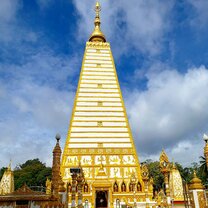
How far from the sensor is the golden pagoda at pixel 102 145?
26.0 m

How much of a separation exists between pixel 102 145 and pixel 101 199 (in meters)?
6.07

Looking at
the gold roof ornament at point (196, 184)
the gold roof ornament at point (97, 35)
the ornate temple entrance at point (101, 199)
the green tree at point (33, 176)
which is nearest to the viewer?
the gold roof ornament at point (196, 184)

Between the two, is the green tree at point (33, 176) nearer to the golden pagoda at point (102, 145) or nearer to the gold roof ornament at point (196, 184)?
the golden pagoda at point (102, 145)

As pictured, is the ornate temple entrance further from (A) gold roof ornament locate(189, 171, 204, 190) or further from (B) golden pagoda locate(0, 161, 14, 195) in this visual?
(A) gold roof ornament locate(189, 171, 204, 190)

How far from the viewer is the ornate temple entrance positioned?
26.5 metres

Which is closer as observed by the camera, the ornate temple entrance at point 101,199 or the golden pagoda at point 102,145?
the golden pagoda at point 102,145

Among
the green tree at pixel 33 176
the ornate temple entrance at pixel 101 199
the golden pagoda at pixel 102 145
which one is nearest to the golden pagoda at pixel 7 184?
the golden pagoda at pixel 102 145

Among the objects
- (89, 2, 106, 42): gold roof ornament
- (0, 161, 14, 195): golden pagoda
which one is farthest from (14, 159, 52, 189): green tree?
(89, 2, 106, 42): gold roof ornament

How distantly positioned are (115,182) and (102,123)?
787cm

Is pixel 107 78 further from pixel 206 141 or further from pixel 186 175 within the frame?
pixel 186 175

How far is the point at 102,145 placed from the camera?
30062 millimetres

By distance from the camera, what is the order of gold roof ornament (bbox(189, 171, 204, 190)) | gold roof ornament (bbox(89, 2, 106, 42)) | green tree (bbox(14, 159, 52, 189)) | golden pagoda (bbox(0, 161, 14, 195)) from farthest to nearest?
green tree (bbox(14, 159, 52, 189)) → gold roof ornament (bbox(89, 2, 106, 42)) → golden pagoda (bbox(0, 161, 14, 195)) → gold roof ornament (bbox(189, 171, 204, 190))

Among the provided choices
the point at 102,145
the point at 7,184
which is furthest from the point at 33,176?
the point at 102,145

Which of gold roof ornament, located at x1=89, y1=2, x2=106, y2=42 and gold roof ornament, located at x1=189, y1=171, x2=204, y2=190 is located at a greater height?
gold roof ornament, located at x1=89, y1=2, x2=106, y2=42
